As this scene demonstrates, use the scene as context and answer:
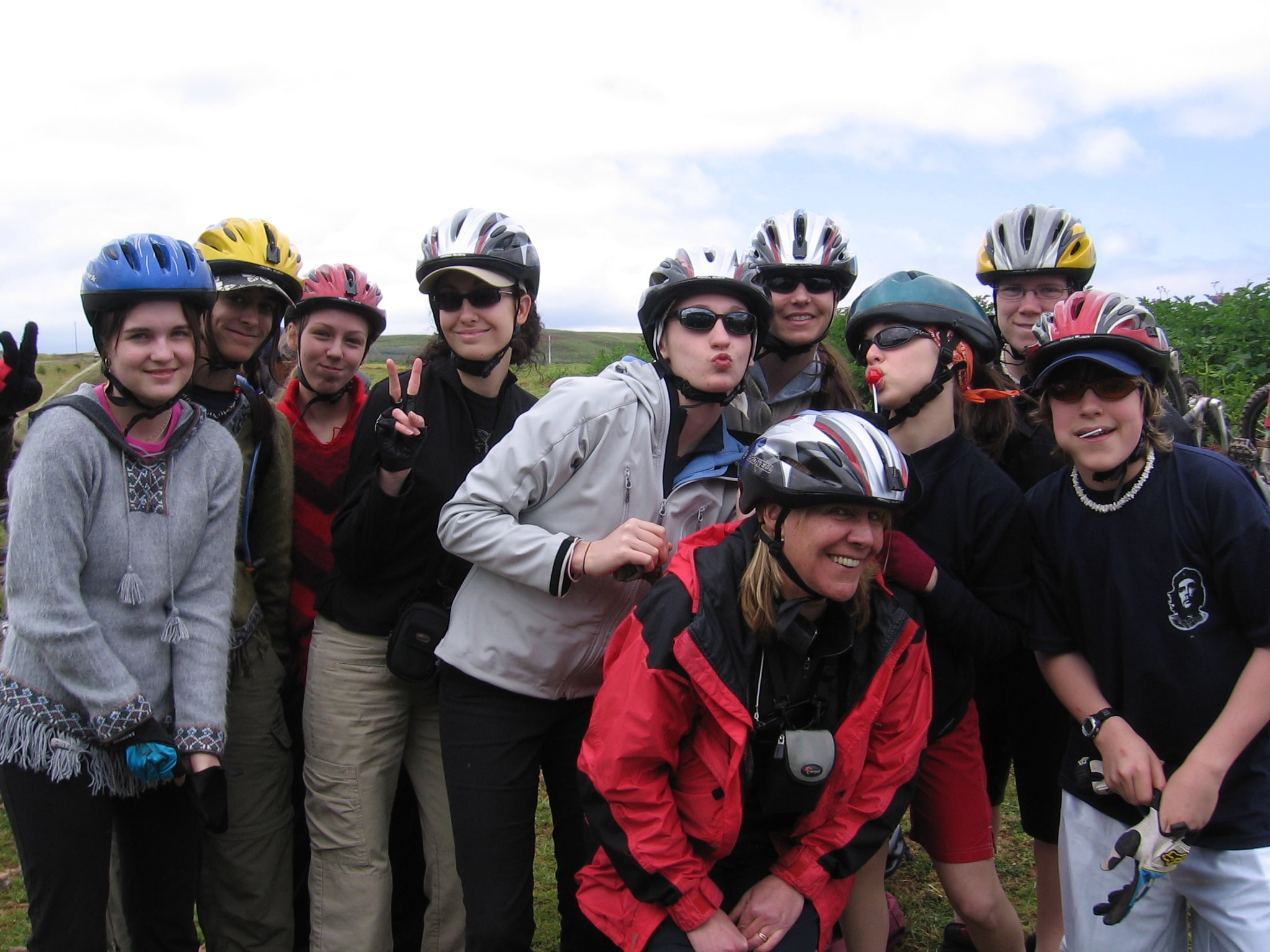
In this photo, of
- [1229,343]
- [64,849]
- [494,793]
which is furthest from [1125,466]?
[1229,343]

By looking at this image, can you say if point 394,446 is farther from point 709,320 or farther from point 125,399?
point 709,320

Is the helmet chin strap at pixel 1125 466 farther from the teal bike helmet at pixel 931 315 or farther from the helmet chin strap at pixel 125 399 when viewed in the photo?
the helmet chin strap at pixel 125 399

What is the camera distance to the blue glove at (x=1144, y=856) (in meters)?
3.23

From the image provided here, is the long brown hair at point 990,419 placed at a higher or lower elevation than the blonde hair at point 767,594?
higher

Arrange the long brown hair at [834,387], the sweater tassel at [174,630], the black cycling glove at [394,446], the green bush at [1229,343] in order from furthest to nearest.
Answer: the green bush at [1229,343]
the long brown hair at [834,387]
the black cycling glove at [394,446]
the sweater tassel at [174,630]

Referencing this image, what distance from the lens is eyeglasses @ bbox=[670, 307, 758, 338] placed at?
3.98m

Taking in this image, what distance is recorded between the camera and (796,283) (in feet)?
16.7

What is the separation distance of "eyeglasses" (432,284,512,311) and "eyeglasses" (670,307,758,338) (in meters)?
0.93

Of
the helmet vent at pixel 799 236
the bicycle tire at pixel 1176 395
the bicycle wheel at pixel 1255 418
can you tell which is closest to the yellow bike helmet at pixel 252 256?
the helmet vent at pixel 799 236

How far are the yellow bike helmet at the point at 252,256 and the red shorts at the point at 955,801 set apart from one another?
376cm

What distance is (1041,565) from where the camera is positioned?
377cm

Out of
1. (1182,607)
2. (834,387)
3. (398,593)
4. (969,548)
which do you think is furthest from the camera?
(834,387)

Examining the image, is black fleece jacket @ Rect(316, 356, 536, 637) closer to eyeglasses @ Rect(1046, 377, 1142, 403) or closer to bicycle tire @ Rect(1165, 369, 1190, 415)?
eyeglasses @ Rect(1046, 377, 1142, 403)

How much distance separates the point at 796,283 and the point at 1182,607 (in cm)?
252
